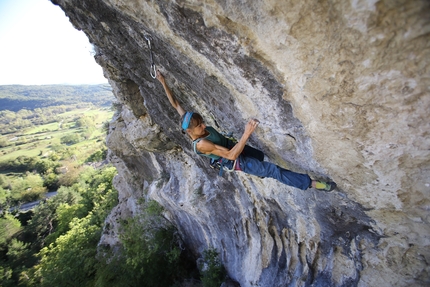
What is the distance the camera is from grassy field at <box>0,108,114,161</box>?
83681mm

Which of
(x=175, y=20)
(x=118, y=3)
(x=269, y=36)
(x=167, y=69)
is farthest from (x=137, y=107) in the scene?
(x=269, y=36)

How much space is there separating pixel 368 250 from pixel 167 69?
472 cm

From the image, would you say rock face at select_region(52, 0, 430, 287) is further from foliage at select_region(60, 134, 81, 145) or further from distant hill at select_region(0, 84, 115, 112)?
distant hill at select_region(0, 84, 115, 112)

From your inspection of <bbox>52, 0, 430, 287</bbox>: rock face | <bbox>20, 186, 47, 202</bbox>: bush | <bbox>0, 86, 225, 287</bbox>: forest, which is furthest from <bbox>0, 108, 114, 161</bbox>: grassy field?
<bbox>52, 0, 430, 287</bbox>: rock face

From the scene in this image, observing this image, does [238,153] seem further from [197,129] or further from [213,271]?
[213,271]

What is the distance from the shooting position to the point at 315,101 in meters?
2.50

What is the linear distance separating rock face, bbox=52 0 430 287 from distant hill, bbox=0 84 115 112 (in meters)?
173

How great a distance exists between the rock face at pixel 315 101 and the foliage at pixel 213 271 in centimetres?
274

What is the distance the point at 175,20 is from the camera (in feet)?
9.49

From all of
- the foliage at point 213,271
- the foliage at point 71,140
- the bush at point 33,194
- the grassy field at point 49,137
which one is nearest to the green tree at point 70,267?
the foliage at point 213,271

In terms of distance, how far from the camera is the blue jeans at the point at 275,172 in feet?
10.2

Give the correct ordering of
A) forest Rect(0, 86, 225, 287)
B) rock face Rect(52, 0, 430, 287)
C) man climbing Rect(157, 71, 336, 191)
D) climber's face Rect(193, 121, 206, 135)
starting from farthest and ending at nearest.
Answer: forest Rect(0, 86, 225, 287)
climber's face Rect(193, 121, 206, 135)
man climbing Rect(157, 71, 336, 191)
rock face Rect(52, 0, 430, 287)

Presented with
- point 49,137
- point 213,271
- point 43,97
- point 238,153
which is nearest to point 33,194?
point 213,271

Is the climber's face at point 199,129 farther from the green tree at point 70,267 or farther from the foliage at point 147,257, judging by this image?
the green tree at point 70,267
